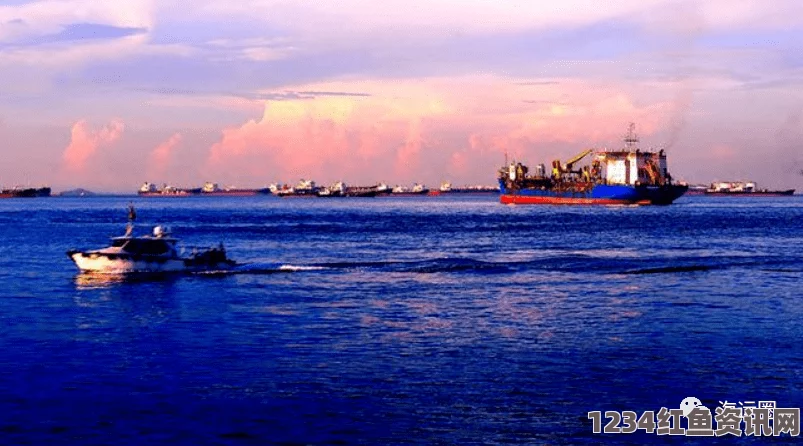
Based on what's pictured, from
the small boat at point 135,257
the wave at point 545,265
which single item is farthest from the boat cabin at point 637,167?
the small boat at point 135,257

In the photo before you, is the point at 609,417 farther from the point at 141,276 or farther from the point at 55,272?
the point at 55,272

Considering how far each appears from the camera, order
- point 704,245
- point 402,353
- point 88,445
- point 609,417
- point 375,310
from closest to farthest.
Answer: point 88,445, point 609,417, point 402,353, point 375,310, point 704,245

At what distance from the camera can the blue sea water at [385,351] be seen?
2083cm

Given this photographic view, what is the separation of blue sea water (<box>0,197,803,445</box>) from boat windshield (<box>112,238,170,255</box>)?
2729mm

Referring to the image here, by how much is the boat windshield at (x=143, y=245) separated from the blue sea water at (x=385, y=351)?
2.73 metres

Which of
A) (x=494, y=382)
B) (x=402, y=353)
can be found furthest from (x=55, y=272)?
(x=494, y=382)

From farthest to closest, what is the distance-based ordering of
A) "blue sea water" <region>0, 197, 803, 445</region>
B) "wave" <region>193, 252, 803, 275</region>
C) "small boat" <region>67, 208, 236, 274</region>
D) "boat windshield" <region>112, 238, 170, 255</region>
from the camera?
"wave" <region>193, 252, 803, 275</region> → "boat windshield" <region>112, 238, 170, 255</region> → "small boat" <region>67, 208, 236, 274</region> → "blue sea water" <region>0, 197, 803, 445</region>

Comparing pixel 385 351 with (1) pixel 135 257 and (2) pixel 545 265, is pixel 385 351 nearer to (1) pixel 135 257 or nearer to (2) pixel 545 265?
(1) pixel 135 257

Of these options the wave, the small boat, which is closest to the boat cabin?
the wave

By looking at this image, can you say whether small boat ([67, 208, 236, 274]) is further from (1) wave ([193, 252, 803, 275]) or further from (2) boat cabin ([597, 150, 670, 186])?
(2) boat cabin ([597, 150, 670, 186])

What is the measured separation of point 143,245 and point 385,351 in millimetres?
28261

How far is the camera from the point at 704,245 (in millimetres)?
82000

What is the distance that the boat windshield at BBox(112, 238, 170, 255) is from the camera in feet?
173

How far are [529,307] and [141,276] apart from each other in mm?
23418
